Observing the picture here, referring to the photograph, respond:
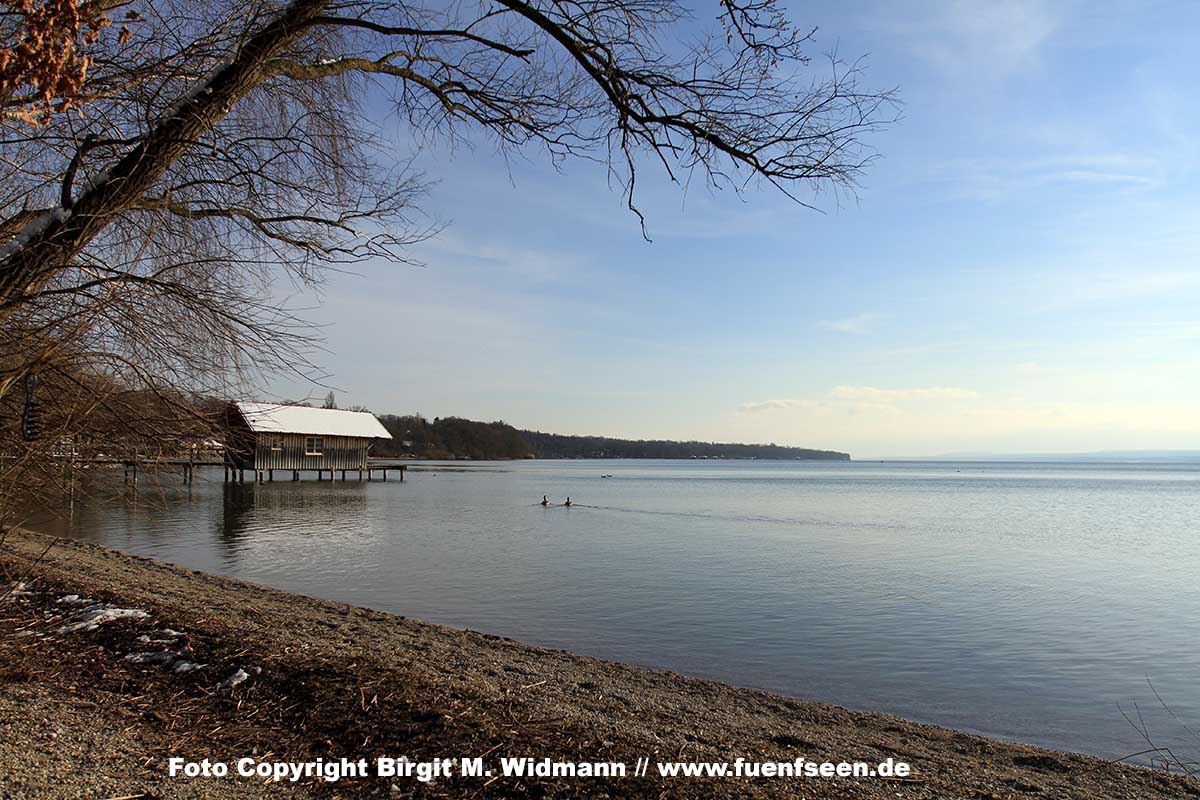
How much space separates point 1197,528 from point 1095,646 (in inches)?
1126

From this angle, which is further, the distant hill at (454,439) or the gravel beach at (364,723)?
the distant hill at (454,439)

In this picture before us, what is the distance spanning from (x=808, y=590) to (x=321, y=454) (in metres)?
46.3

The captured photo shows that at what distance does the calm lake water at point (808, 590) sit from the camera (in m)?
10.0

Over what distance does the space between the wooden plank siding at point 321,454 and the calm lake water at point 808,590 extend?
16.9 meters

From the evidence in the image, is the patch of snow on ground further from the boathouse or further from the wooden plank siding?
the wooden plank siding

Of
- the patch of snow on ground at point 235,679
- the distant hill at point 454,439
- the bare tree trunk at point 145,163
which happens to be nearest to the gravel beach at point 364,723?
the patch of snow on ground at point 235,679

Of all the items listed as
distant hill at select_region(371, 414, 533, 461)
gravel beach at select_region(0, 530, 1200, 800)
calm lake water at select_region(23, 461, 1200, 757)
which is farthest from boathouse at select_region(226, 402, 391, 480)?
distant hill at select_region(371, 414, 533, 461)

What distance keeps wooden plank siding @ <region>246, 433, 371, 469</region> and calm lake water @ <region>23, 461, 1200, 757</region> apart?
16892mm

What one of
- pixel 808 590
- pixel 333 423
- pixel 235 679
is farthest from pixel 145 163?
pixel 333 423

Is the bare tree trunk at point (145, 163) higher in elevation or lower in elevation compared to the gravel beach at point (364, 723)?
higher

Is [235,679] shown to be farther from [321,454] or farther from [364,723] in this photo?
[321,454]

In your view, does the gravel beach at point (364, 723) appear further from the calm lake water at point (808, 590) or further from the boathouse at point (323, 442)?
the boathouse at point (323, 442)

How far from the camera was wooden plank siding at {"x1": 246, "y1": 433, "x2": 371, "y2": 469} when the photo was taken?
5184cm

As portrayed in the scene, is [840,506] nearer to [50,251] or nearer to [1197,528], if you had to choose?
[1197,528]
